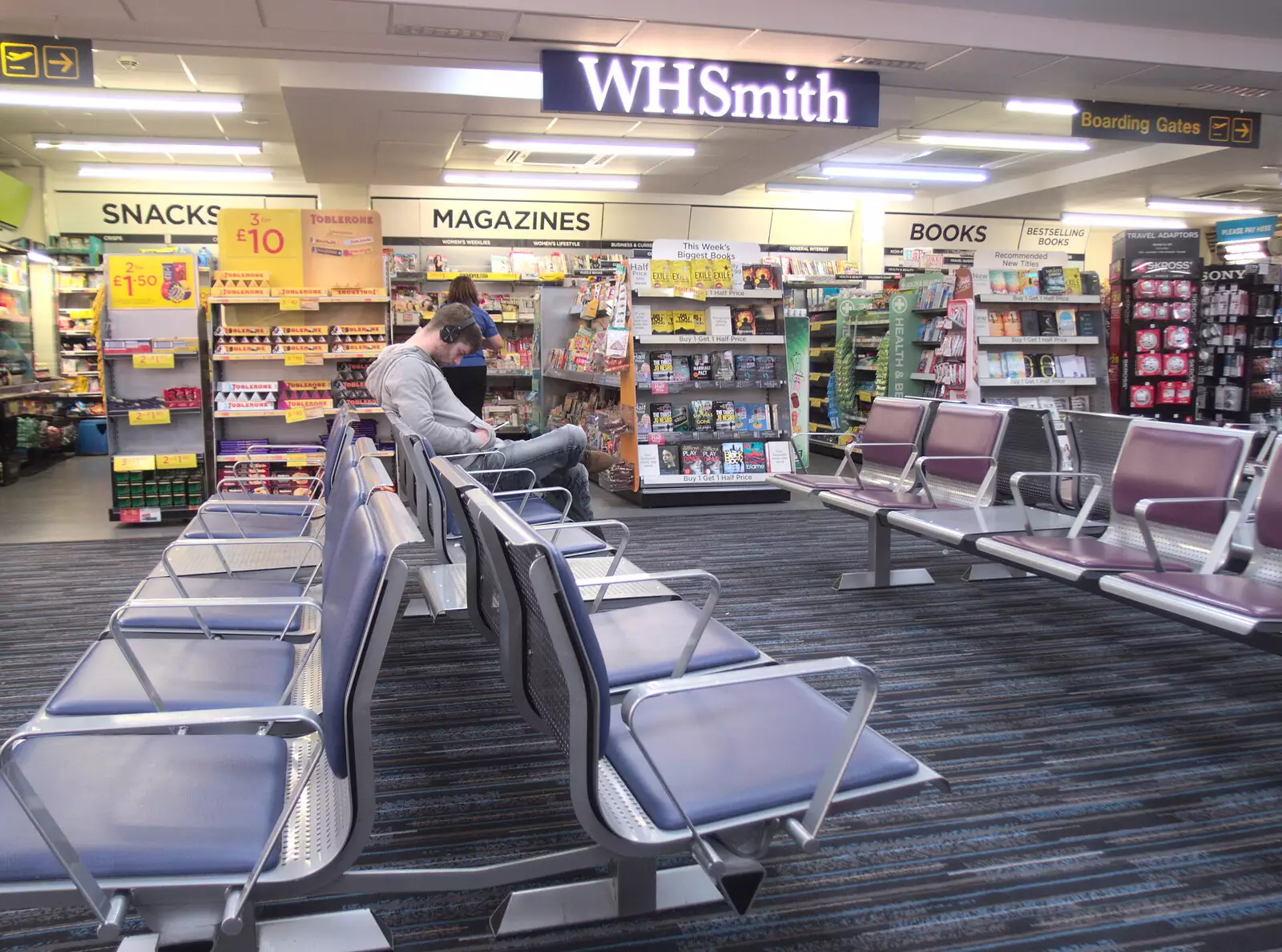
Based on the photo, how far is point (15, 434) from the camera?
29.8 feet

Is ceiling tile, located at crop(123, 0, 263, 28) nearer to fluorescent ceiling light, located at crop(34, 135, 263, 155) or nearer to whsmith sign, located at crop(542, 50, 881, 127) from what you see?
whsmith sign, located at crop(542, 50, 881, 127)

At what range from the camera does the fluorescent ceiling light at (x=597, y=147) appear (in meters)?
9.55

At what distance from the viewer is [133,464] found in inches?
253

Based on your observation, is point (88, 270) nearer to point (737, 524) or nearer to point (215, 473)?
point (215, 473)

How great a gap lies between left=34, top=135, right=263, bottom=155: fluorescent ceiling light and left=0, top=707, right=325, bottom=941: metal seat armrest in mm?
10110

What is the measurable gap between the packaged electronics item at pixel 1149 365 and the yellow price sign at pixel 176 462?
24.5 feet

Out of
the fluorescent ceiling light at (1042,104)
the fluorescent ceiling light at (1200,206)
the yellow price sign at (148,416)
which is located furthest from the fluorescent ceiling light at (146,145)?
the fluorescent ceiling light at (1200,206)

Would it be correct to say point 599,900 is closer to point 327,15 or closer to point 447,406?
point 447,406

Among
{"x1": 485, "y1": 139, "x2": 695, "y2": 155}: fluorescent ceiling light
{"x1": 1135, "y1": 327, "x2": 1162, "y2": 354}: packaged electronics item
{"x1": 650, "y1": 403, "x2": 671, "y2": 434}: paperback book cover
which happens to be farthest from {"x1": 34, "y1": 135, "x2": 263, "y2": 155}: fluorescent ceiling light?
{"x1": 1135, "y1": 327, "x2": 1162, "y2": 354}: packaged electronics item

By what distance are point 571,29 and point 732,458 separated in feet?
10.6

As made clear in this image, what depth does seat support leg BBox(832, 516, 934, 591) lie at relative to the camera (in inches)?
187

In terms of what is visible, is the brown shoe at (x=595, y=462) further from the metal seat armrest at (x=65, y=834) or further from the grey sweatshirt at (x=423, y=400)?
the metal seat armrest at (x=65, y=834)

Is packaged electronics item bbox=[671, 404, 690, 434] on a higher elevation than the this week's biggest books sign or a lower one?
lower

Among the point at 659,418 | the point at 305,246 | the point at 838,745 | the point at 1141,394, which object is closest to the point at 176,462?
the point at 305,246
